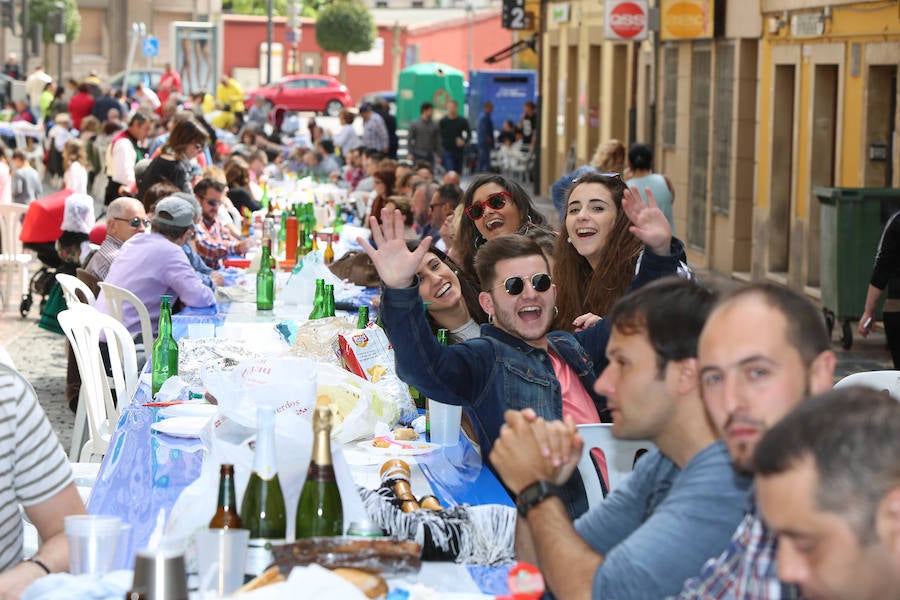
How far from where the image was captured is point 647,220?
490cm

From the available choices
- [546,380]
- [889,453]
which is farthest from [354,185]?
[889,453]

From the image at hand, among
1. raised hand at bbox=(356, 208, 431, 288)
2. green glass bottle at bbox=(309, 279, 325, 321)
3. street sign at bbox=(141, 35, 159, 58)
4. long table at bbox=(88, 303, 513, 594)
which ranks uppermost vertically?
street sign at bbox=(141, 35, 159, 58)

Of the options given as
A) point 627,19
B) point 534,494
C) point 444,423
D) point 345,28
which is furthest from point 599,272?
point 345,28

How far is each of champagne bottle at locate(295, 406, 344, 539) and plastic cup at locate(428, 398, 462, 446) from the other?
134 centimetres

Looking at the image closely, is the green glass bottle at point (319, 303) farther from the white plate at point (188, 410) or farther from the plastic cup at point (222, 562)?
the plastic cup at point (222, 562)

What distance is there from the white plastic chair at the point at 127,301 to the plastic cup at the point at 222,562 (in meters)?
4.95

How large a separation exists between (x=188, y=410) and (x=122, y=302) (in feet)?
10.0

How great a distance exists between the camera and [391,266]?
13.4 feet

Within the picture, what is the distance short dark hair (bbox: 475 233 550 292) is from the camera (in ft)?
15.4

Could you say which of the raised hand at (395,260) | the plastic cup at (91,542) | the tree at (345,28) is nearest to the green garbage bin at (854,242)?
the raised hand at (395,260)

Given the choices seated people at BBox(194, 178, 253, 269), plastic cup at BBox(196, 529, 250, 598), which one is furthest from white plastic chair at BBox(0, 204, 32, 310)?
plastic cup at BBox(196, 529, 250, 598)

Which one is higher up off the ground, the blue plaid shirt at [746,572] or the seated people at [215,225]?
the seated people at [215,225]

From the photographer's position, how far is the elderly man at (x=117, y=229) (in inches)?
352

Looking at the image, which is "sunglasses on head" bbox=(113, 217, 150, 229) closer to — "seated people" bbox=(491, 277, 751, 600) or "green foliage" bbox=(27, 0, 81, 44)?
"seated people" bbox=(491, 277, 751, 600)
